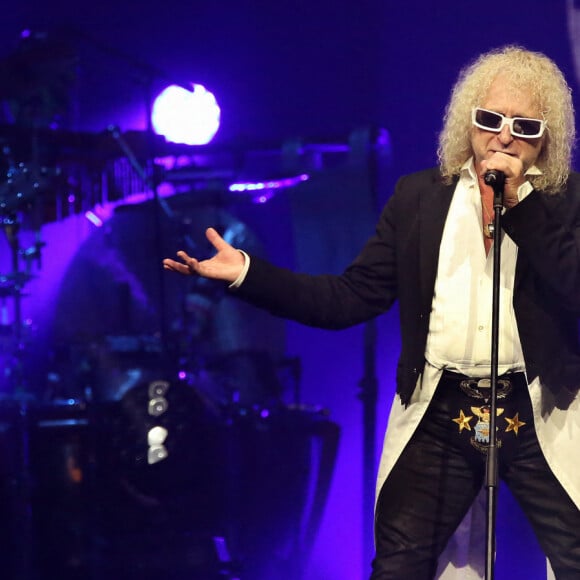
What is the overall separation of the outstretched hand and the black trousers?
1.87 ft

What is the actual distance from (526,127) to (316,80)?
183 centimetres

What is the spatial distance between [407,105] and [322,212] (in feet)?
1.90

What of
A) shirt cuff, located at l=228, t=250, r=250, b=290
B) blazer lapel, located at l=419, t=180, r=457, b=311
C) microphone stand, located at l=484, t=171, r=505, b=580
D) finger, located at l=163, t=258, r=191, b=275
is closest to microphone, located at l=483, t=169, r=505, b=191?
microphone stand, located at l=484, t=171, r=505, b=580

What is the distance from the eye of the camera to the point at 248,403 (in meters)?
3.89

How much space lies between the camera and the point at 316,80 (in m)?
3.76

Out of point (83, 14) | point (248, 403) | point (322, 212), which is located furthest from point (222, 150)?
point (248, 403)

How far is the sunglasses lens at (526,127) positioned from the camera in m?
2.05

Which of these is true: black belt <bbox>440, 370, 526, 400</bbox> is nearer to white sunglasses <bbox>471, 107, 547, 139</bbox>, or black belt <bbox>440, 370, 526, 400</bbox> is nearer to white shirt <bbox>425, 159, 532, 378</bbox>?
white shirt <bbox>425, 159, 532, 378</bbox>

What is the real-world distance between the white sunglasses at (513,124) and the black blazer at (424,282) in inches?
6.5

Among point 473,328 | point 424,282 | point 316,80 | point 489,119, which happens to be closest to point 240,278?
point 424,282

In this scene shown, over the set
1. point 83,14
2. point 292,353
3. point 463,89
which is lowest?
point 292,353

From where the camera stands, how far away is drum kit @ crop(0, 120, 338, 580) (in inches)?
137

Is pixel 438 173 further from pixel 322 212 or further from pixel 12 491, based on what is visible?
pixel 12 491

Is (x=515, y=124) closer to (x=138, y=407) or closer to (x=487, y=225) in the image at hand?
(x=487, y=225)
